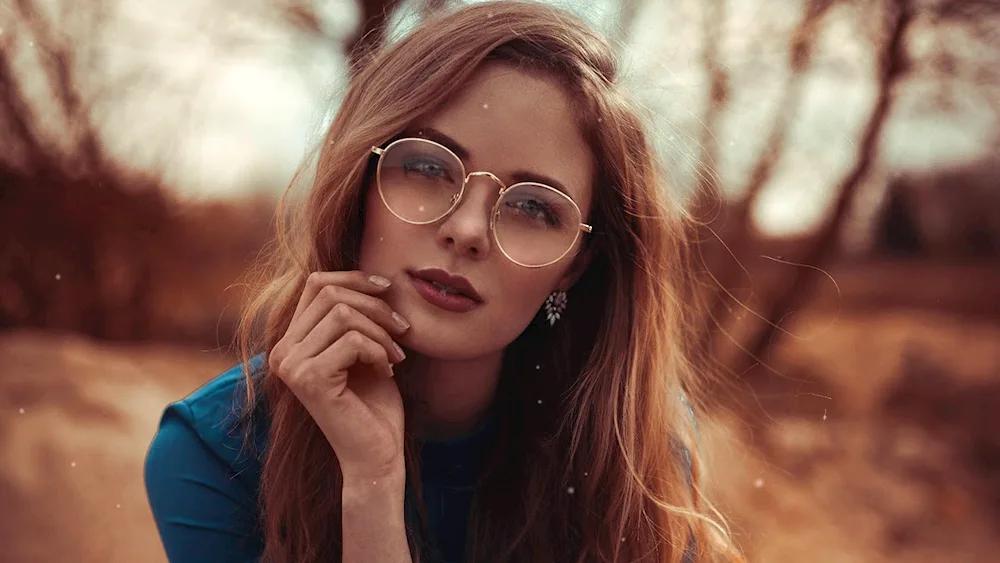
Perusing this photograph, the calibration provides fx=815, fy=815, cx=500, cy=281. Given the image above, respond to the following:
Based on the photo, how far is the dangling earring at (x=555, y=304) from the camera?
2018mm

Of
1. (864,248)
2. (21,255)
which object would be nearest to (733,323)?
(864,248)

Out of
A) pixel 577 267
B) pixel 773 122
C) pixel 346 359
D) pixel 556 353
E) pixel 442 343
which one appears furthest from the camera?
pixel 773 122

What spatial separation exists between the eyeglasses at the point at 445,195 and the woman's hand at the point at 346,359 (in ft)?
0.58

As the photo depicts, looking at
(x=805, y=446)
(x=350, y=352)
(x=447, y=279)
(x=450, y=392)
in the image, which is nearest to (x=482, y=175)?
(x=447, y=279)

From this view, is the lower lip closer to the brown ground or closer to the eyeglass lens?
the eyeglass lens

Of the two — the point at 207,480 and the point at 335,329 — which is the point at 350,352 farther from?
the point at 207,480

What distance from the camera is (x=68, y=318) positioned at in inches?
204

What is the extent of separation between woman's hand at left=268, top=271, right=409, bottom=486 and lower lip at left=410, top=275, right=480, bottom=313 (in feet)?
0.22

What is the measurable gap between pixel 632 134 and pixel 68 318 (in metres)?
4.49

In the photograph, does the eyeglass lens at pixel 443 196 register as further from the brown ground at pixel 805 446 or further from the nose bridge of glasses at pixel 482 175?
the brown ground at pixel 805 446

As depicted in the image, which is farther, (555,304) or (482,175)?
(555,304)

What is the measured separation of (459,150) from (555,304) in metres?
0.56

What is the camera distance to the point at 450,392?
2.02 meters

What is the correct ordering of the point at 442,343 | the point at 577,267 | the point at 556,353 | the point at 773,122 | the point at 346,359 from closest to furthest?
1. the point at 346,359
2. the point at 442,343
3. the point at 577,267
4. the point at 556,353
5. the point at 773,122
